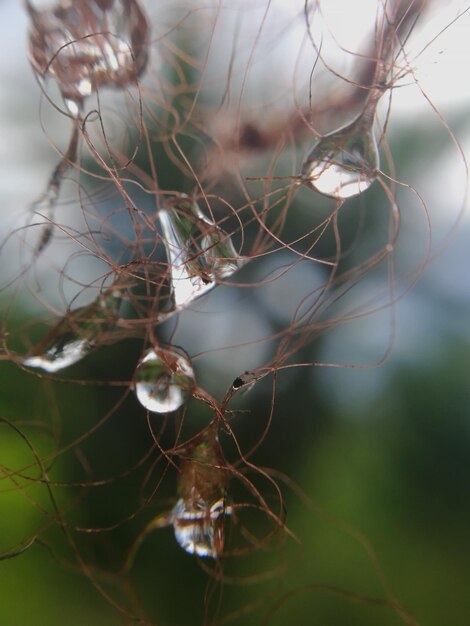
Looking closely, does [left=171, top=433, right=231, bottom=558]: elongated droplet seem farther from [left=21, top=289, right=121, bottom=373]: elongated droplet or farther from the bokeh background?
the bokeh background

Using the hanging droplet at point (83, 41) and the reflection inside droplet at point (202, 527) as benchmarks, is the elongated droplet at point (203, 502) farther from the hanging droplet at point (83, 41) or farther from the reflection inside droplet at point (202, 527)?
the hanging droplet at point (83, 41)

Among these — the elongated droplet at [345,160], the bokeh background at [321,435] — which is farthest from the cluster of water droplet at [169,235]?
the bokeh background at [321,435]

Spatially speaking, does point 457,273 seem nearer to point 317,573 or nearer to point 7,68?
point 317,573

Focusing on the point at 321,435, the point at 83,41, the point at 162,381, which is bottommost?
the point at 321,435

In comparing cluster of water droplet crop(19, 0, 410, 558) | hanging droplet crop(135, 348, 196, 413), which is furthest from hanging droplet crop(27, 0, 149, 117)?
hanging droplet crop(135, 348, 196, 413)

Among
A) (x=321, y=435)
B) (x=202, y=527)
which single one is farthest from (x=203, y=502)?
(x=321, y=435)

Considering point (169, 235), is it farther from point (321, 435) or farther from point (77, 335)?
point (321, 435)
